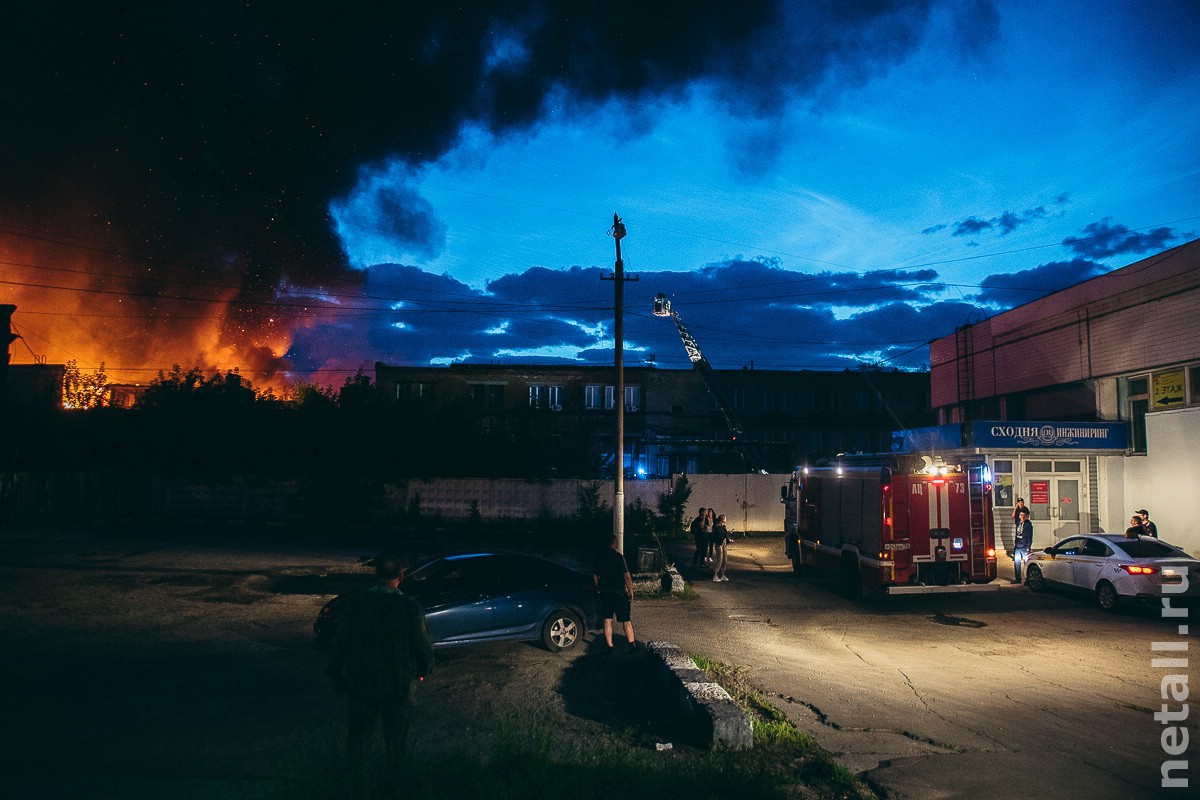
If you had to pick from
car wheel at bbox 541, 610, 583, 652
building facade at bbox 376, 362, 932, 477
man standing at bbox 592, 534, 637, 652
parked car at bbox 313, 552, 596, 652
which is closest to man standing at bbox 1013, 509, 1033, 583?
man standing at bbox 592, 534, 637, 652

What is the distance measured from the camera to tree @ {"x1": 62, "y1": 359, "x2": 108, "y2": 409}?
3316 centimetres

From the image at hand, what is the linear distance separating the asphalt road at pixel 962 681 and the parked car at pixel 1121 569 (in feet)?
1.50

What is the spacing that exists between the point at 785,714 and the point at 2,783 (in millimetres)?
6723

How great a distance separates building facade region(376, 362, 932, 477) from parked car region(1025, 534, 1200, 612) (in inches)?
1063

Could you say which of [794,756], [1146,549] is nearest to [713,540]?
[1146,549]

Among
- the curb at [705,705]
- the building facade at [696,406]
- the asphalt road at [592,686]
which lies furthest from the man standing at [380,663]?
the building facade at [696,406]

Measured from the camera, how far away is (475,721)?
7.15 m

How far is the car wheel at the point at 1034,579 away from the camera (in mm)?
15898

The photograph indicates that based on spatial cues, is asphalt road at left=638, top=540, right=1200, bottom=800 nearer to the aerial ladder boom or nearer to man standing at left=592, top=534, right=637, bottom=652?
man standing at left=592, top=534, right=637, bottom=652

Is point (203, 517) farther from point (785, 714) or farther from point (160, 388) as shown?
point (785, 714)

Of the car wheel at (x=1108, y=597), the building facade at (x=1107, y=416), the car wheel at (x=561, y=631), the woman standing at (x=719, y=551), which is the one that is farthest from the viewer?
the building facade at (x=1107, y=416)

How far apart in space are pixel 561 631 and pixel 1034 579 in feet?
38.4

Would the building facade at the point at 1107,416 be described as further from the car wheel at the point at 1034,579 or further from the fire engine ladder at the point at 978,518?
the fire engine ladder at the point at 978,518

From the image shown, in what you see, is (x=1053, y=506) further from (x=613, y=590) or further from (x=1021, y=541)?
(x=613, y=590)
